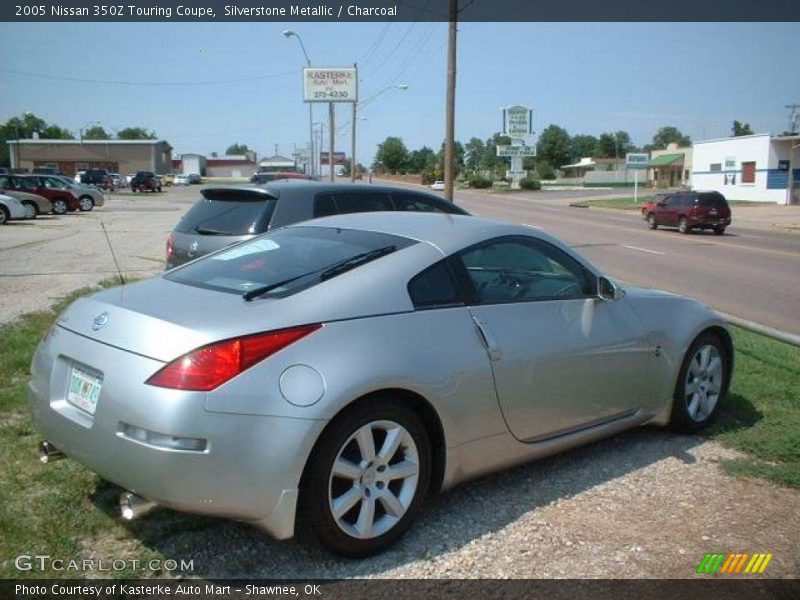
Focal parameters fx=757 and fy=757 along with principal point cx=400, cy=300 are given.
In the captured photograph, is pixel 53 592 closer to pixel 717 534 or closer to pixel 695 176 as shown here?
pixel 717 534

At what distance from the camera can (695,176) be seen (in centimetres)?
6253

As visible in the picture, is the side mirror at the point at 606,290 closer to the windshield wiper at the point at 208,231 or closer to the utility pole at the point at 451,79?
→ the windshield wiper at the point at 208,231

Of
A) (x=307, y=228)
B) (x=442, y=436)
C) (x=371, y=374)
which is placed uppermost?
(x=307, y=228)

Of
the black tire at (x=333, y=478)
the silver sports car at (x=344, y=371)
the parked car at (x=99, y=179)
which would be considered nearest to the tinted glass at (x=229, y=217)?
the silver sports car at (x=344, y=371)

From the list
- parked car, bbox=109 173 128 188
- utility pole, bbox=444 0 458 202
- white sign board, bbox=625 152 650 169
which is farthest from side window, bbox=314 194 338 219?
parked car, bbox=109 173 128 188

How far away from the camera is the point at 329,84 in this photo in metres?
58.2

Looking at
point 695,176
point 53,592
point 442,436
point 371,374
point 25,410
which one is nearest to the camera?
point 53,592

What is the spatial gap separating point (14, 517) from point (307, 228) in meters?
2.13

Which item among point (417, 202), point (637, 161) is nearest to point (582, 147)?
point (637, 161)

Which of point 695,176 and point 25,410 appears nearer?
point 25,410

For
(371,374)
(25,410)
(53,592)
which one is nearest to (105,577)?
(53,592)

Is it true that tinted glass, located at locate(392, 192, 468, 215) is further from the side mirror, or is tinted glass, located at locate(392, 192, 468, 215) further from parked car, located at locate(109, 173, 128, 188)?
parked car, located at locate(109, 173, 128, 188)

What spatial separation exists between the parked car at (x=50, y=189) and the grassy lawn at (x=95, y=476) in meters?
28.7

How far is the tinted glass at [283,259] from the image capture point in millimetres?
3713
